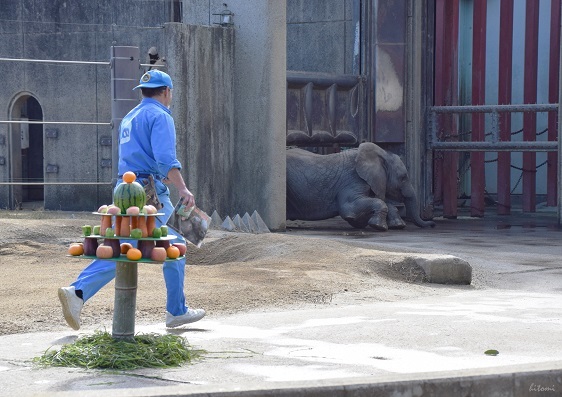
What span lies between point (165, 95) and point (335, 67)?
10.9 m

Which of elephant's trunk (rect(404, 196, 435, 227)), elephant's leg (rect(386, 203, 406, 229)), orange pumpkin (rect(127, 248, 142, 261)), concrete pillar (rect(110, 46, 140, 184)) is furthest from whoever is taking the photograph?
elephant's trunk (rect(404, 196, 435, 227))

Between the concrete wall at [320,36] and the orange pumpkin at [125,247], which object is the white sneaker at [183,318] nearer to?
the orange pumpkin at [125,247]

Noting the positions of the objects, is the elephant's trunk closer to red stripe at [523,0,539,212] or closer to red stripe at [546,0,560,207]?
red stripe at [523,0,539,212]

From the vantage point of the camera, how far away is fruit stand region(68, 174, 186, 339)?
549 cm

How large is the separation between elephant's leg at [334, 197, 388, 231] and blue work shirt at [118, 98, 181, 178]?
8778 millimetres

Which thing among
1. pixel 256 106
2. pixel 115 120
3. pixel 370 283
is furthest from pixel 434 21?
pixel 370 283

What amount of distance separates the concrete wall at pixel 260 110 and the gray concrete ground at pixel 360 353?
5236mm

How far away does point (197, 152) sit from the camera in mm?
13953

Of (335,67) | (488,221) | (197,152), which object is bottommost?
(488,221)

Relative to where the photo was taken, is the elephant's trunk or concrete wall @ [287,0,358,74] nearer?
the elephant's trunk

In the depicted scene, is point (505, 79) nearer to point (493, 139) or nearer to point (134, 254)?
point (493, 139)

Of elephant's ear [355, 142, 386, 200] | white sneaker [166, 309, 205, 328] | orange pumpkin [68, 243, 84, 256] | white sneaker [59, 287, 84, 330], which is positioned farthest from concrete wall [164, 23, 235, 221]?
orange pumpkin [68, 243, 84, 256]

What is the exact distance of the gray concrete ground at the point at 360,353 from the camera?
4.89m

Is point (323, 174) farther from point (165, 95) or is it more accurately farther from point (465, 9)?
point (165, 95)
